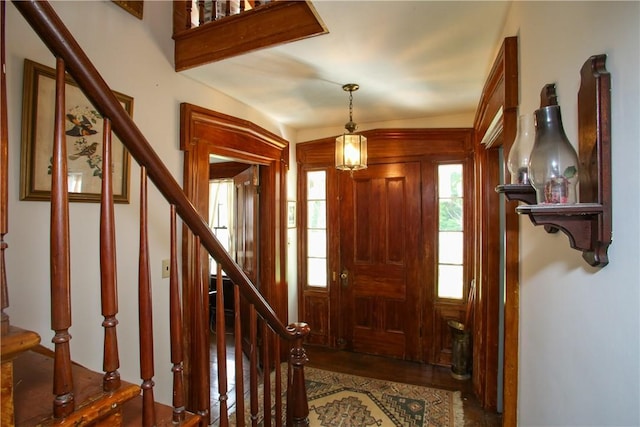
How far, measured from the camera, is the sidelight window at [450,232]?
3.08 metres

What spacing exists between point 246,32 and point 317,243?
2313 millimetres

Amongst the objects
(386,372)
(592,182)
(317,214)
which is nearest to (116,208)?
(592,182)

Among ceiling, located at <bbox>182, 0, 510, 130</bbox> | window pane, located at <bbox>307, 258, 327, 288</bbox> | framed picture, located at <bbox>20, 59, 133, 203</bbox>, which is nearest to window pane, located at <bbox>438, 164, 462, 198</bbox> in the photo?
ceiling, located at <bbox>182, 0, 510, 130</bbox>

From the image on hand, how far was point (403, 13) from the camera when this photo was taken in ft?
4.88

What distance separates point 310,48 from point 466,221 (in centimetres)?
214

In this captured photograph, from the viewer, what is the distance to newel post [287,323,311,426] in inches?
63.6

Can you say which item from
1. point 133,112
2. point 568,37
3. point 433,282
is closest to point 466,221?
point 433,282

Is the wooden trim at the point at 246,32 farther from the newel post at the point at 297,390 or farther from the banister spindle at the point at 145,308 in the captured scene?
Answer: the newel post at the point at 297,390

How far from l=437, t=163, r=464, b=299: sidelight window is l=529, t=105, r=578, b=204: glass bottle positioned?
7.80 ft

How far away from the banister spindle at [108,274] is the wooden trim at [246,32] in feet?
3.87

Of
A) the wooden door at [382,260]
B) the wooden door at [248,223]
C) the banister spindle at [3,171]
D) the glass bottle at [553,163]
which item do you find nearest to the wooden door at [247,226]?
the wooden door at [248,223]

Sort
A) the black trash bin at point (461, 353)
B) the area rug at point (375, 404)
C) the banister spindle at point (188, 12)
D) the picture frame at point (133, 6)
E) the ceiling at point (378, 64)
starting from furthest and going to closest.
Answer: the black trash bin at point (461, 353), the area rug at point (375, 404), the banister spindle at point (188, 12), the picture frame at point (133, 6), the ceiling at point (378, 64)

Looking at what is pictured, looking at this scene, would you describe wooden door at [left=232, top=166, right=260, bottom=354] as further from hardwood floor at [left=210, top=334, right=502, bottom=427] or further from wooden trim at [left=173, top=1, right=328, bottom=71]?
wooden trim at [left=173, top=1, right=328, bottom=71]

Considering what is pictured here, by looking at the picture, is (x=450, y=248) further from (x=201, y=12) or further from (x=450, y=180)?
(x=201, y=12)
